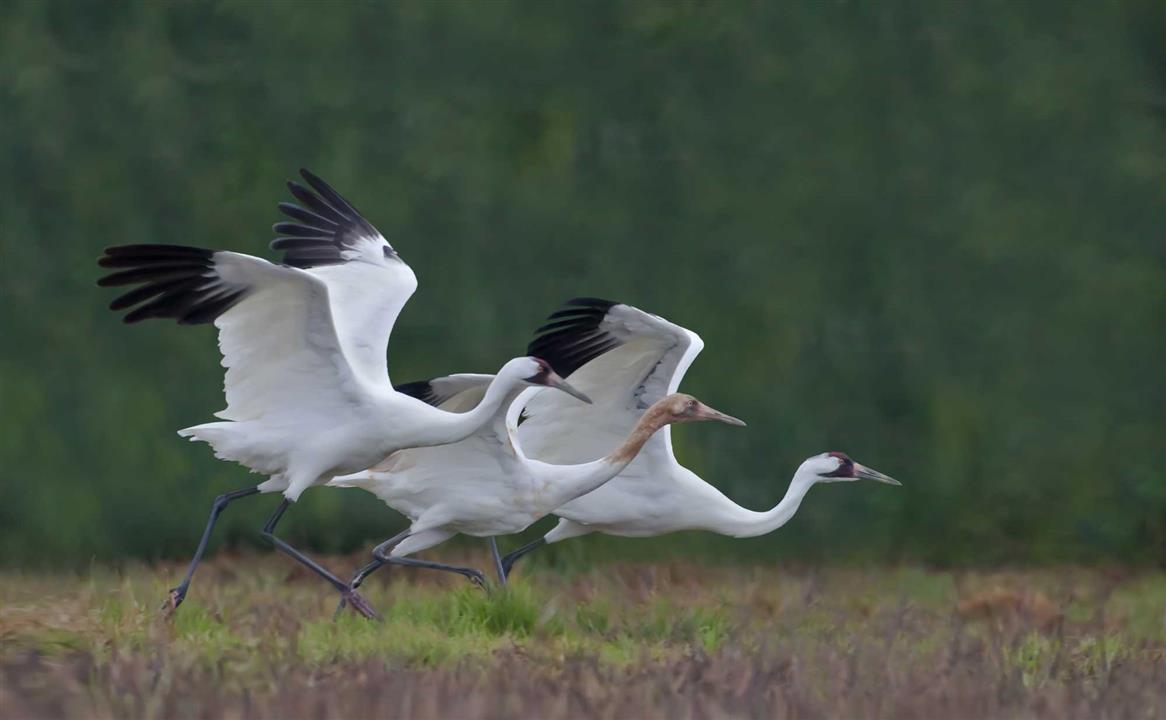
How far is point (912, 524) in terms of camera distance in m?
10.5

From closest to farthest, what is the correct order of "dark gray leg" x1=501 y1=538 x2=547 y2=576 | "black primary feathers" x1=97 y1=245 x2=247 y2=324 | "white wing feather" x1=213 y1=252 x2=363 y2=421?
1. "black primary feathers" x1=97 y1=245 x2=247 y2=324
2. "white wing feather" x1=213 y1=252 x2=363 y2=421
3. "dark gray leg" x1=501 y1=538 x2=547 y2=576

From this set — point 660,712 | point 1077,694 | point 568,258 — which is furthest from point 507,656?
point 568,258

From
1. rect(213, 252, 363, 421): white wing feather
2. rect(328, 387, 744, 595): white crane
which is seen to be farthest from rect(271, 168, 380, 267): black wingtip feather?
rect(213, 252, 363, 421): white wing feather

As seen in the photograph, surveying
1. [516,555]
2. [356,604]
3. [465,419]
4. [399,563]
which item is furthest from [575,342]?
[356,604]

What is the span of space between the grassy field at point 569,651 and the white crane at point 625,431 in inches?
12.6

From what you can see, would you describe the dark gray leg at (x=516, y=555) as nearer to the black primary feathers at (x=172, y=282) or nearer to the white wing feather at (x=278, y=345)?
the white wing feather at (x=278, y=345)

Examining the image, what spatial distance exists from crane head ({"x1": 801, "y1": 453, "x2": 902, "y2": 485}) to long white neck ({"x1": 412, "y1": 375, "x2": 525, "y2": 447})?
178cm

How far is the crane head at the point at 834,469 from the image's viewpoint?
870 cm

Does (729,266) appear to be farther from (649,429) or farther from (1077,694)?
(1077,694)

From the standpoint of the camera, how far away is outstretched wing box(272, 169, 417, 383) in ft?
25.3

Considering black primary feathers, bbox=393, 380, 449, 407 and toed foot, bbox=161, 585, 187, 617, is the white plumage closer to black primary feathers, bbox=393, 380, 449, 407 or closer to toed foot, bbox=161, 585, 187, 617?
black primary feathers, bbox=393, 380, 449, 407

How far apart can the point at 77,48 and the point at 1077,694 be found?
658 centimetres

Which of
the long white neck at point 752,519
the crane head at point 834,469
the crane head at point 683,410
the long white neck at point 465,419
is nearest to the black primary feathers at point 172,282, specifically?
the long white neck at point 465,419

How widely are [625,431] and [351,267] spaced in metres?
1.38
